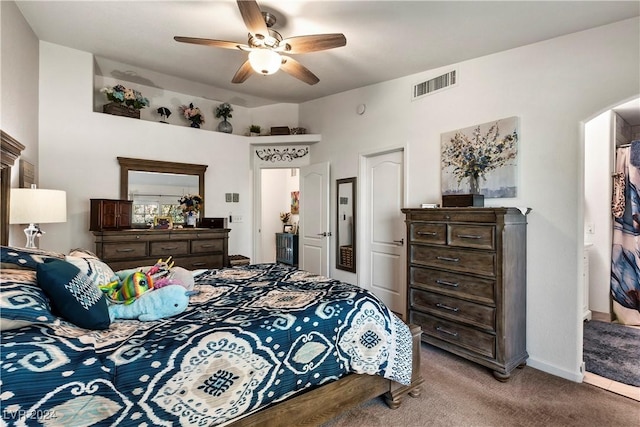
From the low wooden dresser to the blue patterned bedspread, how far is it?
185cm

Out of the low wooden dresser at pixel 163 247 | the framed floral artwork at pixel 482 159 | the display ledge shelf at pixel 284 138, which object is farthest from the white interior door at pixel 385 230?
the low wooden dresser at pixel 163 247

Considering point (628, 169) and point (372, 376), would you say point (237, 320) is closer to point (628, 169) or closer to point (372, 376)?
point (372, 376)

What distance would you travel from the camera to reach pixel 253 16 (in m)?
2.02

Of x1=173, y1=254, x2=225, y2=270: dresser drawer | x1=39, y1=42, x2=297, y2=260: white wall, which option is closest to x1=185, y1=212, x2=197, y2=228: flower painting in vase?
x1=173, y1=254, x2=225, y2=270: dresser drawer

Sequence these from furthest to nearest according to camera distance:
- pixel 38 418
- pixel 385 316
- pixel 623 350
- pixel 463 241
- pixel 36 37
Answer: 1. pixel 36 37
2. pixel 623 350
3. pixel 463 241
4. pixel 385 316
5. pixel 38 418

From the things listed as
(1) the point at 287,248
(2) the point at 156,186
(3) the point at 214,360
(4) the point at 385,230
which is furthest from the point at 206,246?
(1) the point at 287,248

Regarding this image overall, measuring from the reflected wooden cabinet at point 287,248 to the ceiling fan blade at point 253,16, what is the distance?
4.80m

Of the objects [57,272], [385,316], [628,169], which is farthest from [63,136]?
[628,169]

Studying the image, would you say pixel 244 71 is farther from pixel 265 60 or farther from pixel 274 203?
pixel 274 203

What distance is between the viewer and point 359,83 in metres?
3.89

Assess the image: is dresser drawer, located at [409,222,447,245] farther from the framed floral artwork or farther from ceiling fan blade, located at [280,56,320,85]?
ceiling fan blade, located at [280,56,320,85]

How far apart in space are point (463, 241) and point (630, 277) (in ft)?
8.03

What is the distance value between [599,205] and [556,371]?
2.24 meters

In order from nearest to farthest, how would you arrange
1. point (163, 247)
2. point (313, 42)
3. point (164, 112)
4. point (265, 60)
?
point (313, 42), point (265, 60), point (163, 247), point (164, 112)
